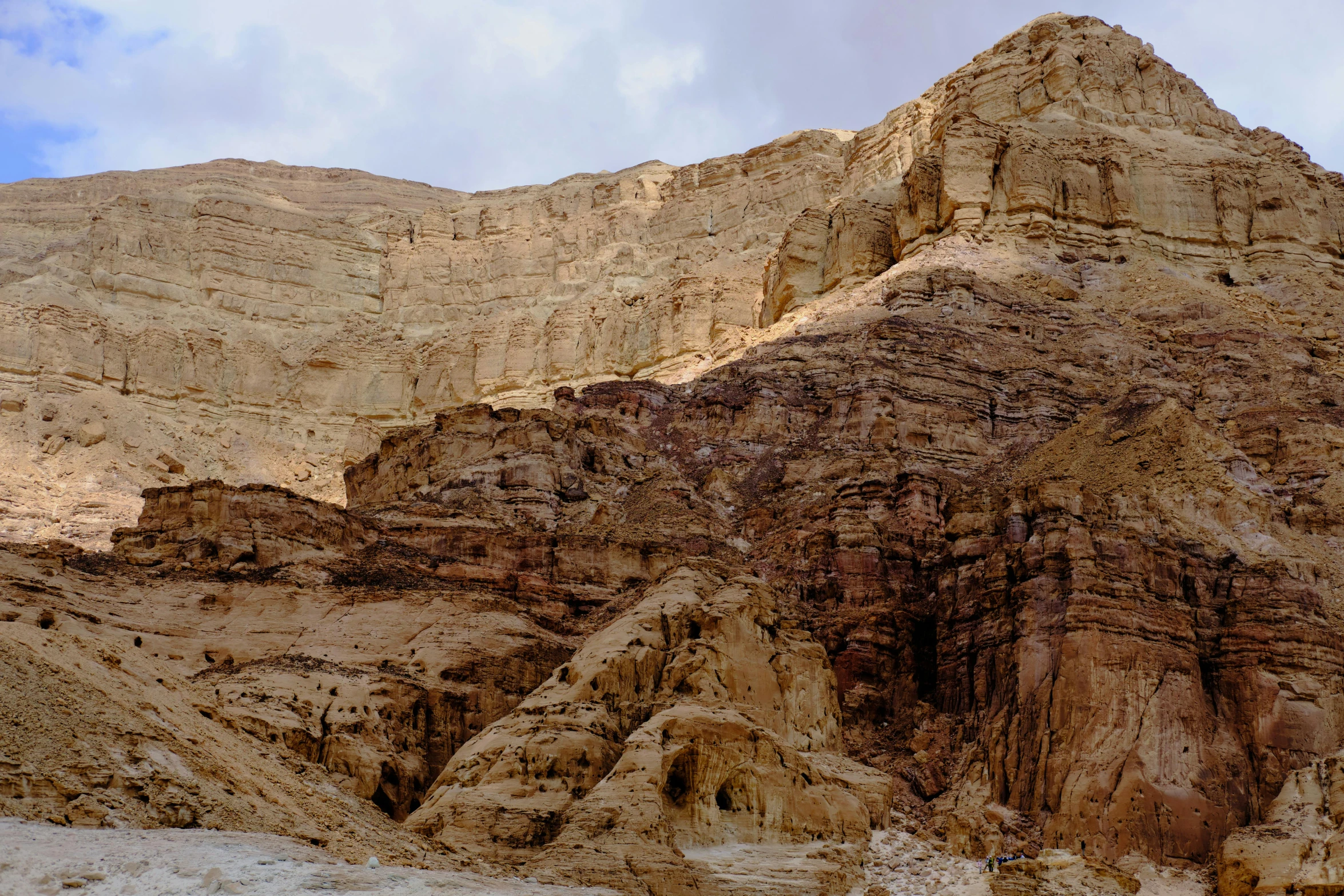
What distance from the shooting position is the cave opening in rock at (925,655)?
4528 centimetres

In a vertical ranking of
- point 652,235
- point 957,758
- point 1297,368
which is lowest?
point 957,758

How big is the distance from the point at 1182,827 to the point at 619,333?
64.6 meters

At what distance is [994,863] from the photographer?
35.2 meters

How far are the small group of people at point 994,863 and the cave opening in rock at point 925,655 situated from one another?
896cm

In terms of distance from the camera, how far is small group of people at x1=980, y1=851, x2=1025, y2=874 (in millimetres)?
34656

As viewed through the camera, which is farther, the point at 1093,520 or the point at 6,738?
the point at 1093,520

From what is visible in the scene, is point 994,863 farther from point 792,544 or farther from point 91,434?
point 91,434

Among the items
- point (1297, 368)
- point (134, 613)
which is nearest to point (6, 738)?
point (134, 613)

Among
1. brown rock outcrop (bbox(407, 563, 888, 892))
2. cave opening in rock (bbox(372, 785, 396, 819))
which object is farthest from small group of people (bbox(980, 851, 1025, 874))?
cave opening in rock (bbox(372, 785, 396, 819))

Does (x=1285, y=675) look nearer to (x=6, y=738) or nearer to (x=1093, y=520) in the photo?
(x=1093, y=520)

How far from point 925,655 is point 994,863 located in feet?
37.8

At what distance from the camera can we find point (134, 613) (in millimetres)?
42031

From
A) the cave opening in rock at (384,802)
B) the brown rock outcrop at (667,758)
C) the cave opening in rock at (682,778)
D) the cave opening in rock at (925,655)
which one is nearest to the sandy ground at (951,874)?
the brown rock outcrop at (667,758)

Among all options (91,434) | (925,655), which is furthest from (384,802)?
(91,434)
